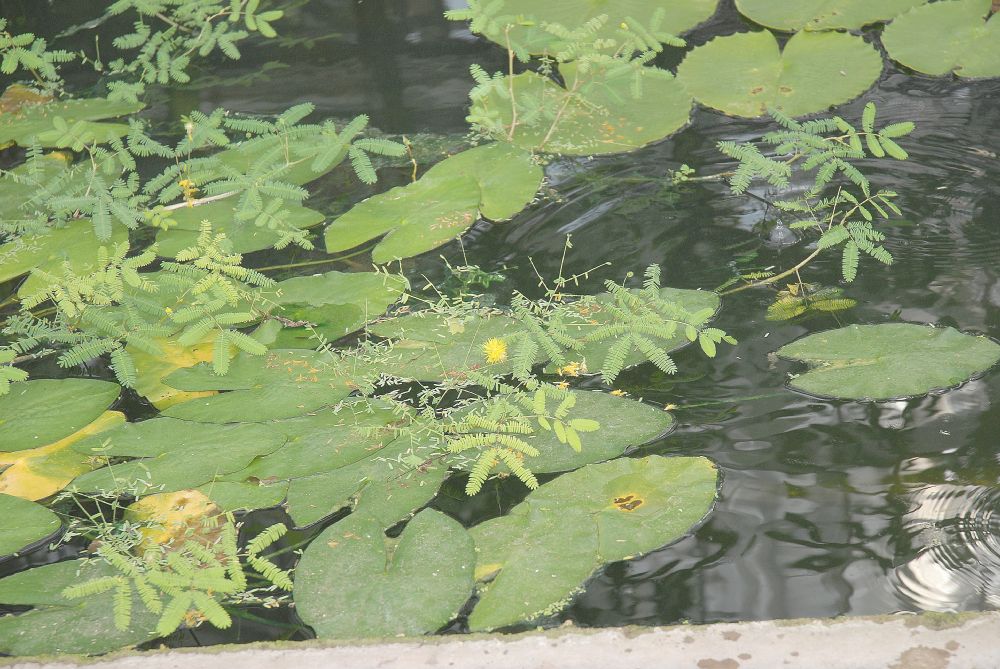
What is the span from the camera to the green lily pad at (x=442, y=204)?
2082mm

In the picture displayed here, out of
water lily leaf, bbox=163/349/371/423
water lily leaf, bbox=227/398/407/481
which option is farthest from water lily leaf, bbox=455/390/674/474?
water lily leaf, bbox=163/349/371/423

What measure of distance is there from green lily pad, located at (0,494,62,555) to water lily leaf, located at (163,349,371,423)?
27 cm

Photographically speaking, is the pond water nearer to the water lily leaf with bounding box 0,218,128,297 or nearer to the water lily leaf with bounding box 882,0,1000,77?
the water lily leaf with bounding box 882,0,1000,77

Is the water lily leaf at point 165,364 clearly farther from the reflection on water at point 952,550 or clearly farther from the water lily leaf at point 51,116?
the reflection on water at point 952,550

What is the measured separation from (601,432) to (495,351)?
0.27 meters

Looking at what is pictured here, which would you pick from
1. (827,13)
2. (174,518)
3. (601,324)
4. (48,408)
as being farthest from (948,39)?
(48,408)

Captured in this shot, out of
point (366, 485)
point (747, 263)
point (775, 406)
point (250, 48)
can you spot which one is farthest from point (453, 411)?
point (250, 48)

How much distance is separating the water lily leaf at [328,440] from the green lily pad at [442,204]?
48 cm

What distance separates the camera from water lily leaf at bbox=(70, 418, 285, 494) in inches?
61.1

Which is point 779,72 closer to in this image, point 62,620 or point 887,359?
point 887,359

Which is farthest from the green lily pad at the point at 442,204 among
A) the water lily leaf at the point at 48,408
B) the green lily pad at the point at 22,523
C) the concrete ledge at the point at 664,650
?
the concrete ledge at the point at 664,650

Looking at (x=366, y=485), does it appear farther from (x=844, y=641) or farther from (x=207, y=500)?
(x=844, y=641)

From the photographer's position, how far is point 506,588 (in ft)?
4.32

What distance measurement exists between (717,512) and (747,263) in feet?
2.26
